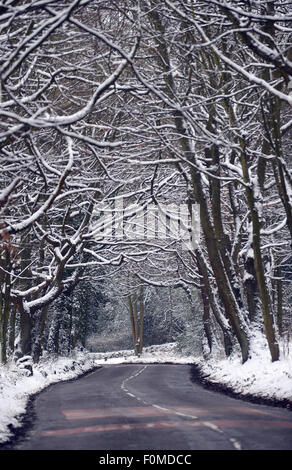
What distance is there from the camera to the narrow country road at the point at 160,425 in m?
7.34

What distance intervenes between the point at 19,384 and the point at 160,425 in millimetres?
9775

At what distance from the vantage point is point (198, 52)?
57.3ft

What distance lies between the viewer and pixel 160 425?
9062mm

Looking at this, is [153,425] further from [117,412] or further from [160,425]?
[117,412]

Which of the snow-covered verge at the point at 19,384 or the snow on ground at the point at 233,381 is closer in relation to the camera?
the snow-covered verge at the point at 19,384

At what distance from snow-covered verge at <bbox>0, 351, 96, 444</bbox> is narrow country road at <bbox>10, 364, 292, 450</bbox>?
1.35 feet

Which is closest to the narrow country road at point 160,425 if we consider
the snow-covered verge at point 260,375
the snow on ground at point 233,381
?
the snow on ground at point 233,381

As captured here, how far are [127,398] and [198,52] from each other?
404 inches

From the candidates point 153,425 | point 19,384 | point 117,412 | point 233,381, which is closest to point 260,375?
point 233,381

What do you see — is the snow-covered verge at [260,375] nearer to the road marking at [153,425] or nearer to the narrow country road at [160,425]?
the narrow country road at [160,425]

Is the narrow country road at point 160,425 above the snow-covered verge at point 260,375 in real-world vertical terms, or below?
below

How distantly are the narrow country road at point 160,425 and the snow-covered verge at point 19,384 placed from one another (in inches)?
16.2
